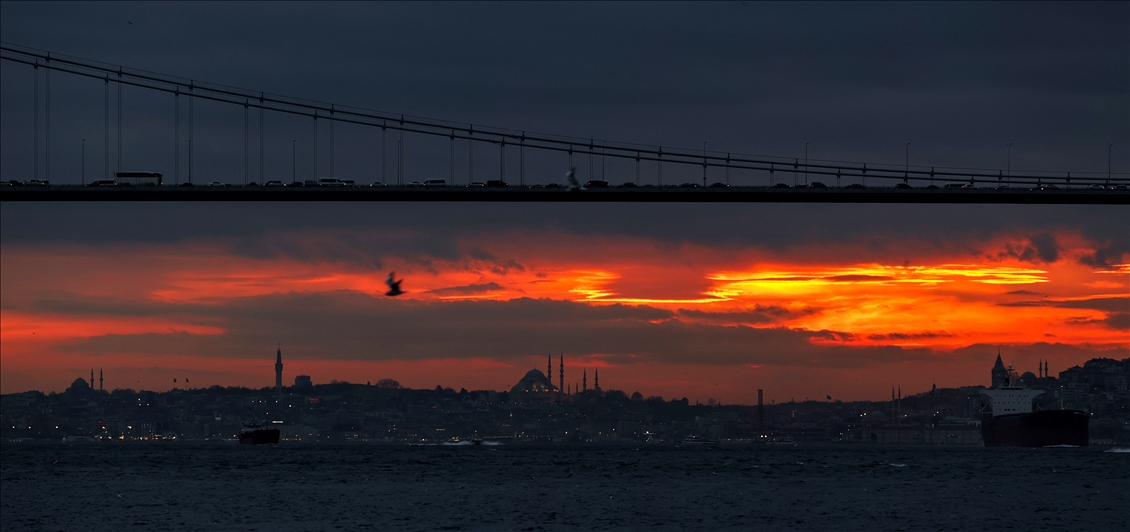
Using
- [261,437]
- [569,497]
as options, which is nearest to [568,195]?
[569,497]

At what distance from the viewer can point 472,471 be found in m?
86.5

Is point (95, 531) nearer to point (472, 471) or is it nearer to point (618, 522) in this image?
point (618, 522)

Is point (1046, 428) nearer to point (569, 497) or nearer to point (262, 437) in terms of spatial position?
point (262, 437)

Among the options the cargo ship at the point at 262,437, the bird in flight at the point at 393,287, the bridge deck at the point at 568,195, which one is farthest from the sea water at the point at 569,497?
the cargo ship at the point at 262,437

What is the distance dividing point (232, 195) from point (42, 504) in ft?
56.7

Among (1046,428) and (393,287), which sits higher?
(393,287)

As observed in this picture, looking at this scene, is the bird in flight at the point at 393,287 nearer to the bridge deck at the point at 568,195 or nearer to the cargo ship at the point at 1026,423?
the bridge deck at the point at 568,195

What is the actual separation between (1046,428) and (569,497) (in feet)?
308

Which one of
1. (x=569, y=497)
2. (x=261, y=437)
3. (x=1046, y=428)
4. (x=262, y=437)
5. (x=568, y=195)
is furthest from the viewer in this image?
(x=262, y=437)

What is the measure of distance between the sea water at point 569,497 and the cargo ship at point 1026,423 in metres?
46.8

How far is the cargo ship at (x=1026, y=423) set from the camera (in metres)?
140

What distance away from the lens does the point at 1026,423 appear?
462 ft

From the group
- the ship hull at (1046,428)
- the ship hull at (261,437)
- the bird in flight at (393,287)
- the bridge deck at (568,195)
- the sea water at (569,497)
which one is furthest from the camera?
the ship hull at (261,437)

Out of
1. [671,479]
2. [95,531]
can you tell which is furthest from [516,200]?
[671,479]
